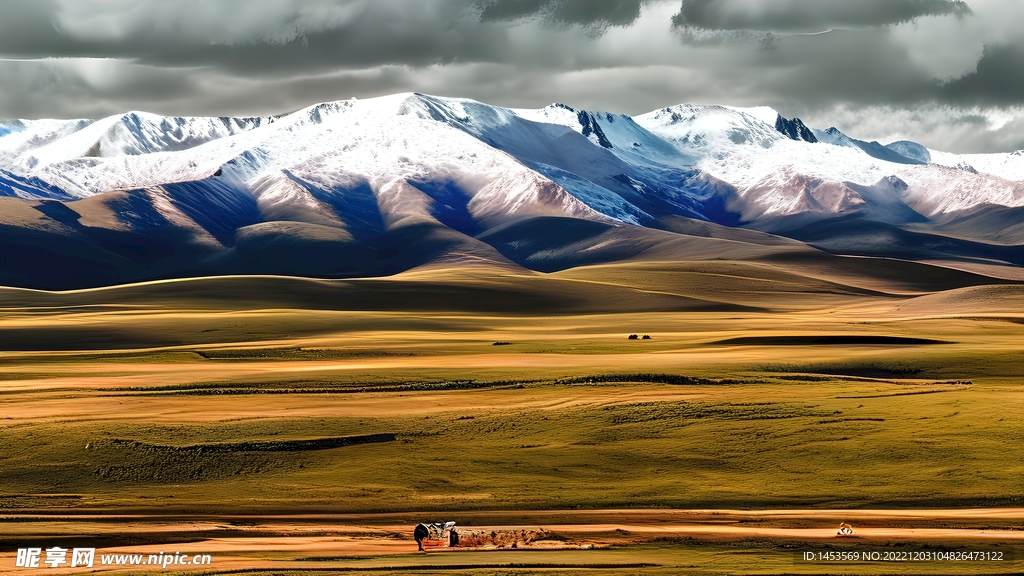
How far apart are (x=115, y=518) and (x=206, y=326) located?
104 m

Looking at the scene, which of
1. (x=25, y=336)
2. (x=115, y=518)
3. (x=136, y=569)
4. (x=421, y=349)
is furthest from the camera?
(x=25, y=336)

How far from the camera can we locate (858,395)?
80.4 metres

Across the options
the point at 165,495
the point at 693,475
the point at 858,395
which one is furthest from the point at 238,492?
the point at 858,395

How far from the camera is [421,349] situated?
122 m

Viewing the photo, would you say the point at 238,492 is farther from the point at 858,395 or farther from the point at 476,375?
the point at 858,395

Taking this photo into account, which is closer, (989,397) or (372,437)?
(372,437)

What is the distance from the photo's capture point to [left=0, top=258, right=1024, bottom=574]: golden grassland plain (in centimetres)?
4509

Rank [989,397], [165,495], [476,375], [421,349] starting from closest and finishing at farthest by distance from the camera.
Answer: [165,495]
[989,397]
[476,375]
[421,349]

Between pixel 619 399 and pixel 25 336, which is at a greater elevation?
pixel 25 336

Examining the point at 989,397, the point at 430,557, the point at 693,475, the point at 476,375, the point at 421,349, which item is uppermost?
the point at 421,349

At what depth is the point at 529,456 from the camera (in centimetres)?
6431

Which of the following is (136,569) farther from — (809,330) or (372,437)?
(809,330)

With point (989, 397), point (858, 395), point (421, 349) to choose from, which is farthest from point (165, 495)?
point (421, 349)

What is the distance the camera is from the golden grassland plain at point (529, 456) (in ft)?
148
